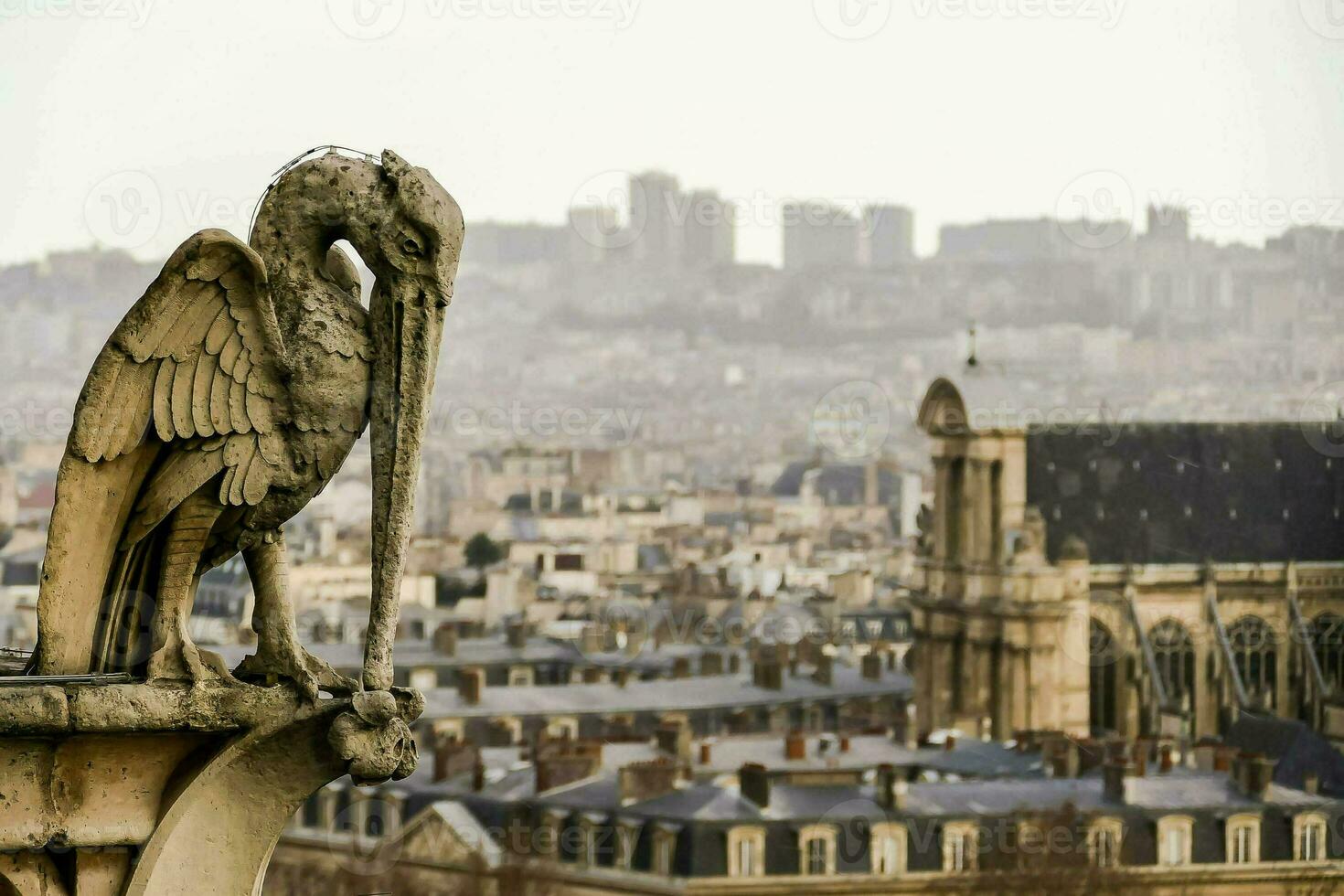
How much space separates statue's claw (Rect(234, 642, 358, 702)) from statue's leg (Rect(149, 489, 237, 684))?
0.08 m

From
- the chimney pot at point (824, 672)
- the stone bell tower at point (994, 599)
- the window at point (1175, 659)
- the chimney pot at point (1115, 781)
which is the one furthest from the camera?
the stone bell tower at point (994, 599)

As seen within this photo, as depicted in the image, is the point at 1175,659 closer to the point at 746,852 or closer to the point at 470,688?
the point at 470,688


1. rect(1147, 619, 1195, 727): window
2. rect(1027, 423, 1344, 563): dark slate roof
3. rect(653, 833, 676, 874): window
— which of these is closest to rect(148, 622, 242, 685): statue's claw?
rect(653, 833, 676, 874): window

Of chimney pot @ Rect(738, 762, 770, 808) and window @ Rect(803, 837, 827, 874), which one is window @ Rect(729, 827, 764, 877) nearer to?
chimney pot @ Rect(738, 762, 770, 808)

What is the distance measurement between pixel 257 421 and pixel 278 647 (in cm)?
39

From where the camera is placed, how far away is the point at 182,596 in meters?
5.66

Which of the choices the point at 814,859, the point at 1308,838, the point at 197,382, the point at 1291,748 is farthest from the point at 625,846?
the point at 197,382

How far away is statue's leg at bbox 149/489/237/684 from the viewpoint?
18.2 feet

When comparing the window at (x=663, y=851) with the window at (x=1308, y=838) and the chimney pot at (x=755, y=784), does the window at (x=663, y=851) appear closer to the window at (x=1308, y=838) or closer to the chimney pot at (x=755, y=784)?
the chimney pot at (x=755, y=784)

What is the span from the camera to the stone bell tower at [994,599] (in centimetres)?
7412

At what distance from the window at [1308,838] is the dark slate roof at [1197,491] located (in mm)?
22112

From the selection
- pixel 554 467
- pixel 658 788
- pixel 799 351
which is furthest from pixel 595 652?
pixel 799 351

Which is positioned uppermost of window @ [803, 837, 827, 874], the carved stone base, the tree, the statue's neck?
the statue's neck

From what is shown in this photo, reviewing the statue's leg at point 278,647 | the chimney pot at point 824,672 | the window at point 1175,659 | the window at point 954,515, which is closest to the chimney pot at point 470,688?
the chimney pot at point 824,672
